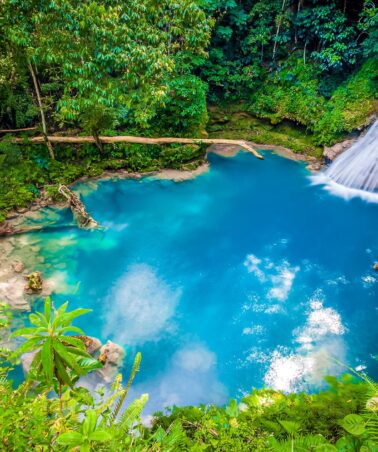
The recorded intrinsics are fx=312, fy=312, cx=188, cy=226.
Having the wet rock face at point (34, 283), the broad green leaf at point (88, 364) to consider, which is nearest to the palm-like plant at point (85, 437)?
the broad green leaf at point (88, 364)

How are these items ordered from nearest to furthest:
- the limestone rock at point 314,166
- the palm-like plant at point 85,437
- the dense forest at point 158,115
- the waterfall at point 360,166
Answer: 1. the palm-like plant at point 85,437
2. the dense forest at point 158,115
3. the waterfall at point 360,166
4. the limestone rock at point 314,166

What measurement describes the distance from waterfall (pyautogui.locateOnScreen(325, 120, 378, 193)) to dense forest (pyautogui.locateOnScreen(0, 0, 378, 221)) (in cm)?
90

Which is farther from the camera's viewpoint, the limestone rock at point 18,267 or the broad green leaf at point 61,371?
the limestone rock at point 18,267

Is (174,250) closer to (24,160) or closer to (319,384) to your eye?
(319,384)

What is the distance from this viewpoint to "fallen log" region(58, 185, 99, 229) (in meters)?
9.06

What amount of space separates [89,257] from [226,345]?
4198 mm

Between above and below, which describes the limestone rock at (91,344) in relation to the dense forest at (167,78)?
below

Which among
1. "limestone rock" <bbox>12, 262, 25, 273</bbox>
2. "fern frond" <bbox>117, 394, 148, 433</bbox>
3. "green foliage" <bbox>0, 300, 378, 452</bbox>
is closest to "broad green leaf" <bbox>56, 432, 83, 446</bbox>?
"green foliage" <bbox>0, 300, 378, 452</bbox>

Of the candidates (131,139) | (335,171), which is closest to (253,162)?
(335,171)

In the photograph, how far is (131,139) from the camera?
11.0 meters

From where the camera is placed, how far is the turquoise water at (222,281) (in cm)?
583

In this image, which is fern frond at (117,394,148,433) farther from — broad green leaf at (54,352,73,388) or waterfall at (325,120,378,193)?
A: waterfall at (325,120,378,193)

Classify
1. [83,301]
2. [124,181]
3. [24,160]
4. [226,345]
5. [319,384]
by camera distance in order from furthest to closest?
[124,181]
[24,160]
[83,301]
[226,345]
[319,384]

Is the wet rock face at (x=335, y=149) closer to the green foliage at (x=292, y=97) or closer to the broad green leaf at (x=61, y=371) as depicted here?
the green foliage at (x=292, y=97)
